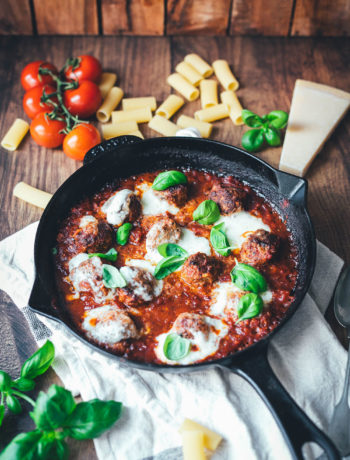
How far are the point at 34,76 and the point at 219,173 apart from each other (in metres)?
2.22

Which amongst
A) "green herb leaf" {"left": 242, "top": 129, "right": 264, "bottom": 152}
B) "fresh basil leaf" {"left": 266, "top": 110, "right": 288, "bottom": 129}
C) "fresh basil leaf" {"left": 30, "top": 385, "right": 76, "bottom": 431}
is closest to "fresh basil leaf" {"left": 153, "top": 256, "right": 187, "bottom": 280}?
"fresh basil leaf" {"left": 30, "top": 385, "right": 76, "bottom": 431}

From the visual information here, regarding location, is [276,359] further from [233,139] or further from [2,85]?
[2,85]

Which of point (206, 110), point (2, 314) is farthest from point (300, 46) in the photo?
point (2, 314)

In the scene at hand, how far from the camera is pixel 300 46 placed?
5961 mm

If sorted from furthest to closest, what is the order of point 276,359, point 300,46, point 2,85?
point 300,46, point 2,85, point 276,359

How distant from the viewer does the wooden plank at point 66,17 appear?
581 centimetres

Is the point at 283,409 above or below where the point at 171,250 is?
below

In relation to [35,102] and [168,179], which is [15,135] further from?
[168,179]

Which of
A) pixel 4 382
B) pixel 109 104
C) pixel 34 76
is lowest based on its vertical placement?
pixel 4 382

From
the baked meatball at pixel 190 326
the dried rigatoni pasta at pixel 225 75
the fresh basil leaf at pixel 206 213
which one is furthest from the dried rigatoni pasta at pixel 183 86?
the baked meatball at pixel 190 326

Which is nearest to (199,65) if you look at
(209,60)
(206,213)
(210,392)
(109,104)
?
(209,60)

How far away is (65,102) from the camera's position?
5.26 metres

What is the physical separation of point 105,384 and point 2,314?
1.06 m

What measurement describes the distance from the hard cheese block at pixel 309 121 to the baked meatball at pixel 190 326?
1.92m
